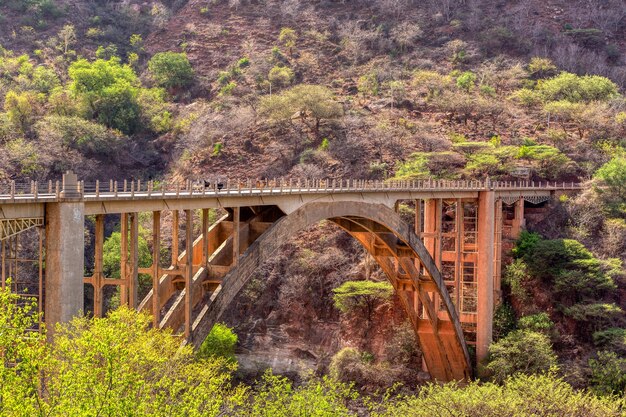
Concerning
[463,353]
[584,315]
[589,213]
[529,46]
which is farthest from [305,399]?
[529,46]

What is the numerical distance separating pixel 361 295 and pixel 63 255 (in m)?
34.1

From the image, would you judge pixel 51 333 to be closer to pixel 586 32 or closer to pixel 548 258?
pixel 548 258

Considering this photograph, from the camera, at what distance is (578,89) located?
263ft

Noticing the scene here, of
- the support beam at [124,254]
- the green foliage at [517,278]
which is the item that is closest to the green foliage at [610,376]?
the green foliage at [517,278]

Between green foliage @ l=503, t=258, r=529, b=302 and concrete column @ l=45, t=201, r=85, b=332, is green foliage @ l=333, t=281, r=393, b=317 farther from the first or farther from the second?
concrete column @ l=45, t=201, r=85, b=332

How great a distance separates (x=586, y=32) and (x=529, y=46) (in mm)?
7276

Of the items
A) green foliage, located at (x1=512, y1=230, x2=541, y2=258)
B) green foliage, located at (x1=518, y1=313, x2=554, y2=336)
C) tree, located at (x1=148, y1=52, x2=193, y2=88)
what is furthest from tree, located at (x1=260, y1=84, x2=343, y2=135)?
green foliage, located at (x1=518, y1=313, x2=554, y2=336)

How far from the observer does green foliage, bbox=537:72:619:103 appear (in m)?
79.2

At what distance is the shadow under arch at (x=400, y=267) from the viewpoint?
1183 inches

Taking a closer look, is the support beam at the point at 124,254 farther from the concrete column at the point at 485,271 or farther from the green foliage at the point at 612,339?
the green foliage at the point at 612,339

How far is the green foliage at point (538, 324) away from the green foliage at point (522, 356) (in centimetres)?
151

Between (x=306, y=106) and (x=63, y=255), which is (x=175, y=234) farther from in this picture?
(x=306, y=106)

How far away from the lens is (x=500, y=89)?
86125mm

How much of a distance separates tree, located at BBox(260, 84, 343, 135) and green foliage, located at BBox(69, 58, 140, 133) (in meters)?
13.1
